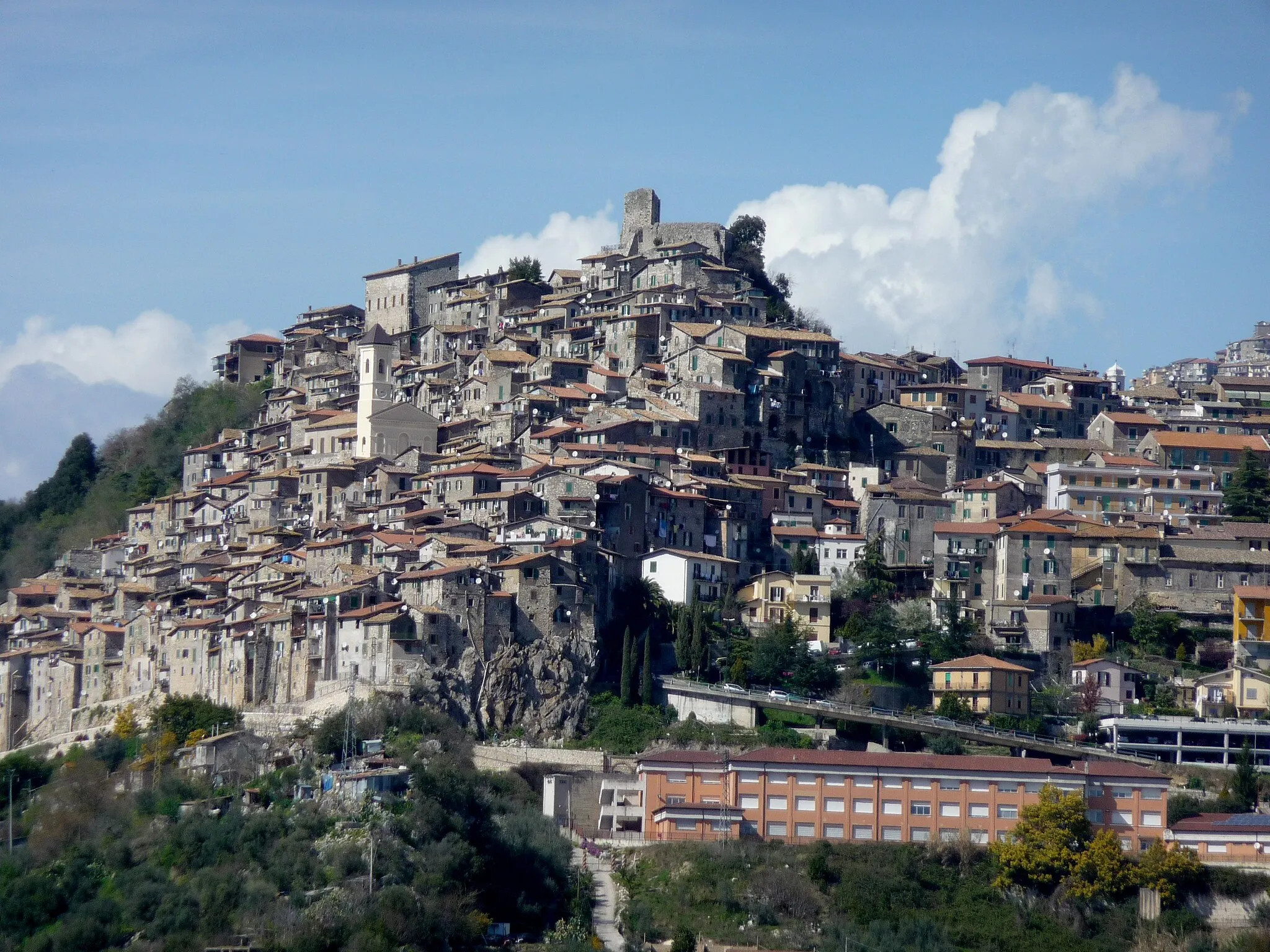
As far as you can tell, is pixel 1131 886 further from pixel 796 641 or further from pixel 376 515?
pixel 376 515

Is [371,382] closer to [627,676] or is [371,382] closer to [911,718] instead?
[627,676]

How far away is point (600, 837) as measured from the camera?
5950 cm

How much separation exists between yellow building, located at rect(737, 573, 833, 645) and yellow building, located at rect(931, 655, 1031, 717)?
522 centimetres

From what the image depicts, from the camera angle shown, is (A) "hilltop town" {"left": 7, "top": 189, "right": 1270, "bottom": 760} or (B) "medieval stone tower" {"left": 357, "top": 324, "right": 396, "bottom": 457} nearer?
(A) "hilltop town" {"left": 7, "top": 189, "right": 1270, "bottom": 760}

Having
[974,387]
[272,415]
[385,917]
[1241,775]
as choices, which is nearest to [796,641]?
[1241,775]

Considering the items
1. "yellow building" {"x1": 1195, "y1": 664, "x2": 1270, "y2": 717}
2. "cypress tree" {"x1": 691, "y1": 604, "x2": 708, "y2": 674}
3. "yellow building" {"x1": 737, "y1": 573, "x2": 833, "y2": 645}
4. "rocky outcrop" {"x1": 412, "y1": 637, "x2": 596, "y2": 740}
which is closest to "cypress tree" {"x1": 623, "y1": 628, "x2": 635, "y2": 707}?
"rocky outcrop" {"x1": 412, "y1": 637, "x2": 596, "y2": 740}

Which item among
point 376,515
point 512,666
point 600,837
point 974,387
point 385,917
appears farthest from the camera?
point 974,387

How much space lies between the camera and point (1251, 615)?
69.2 m

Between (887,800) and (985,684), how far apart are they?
8300mm

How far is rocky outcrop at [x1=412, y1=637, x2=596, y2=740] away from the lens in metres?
63.2

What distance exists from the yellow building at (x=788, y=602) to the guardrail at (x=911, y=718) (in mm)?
5351

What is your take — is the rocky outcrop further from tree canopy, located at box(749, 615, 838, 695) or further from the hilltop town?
tree canopy, located at box(749, 615, 838, 695)

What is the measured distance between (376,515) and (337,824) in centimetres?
2073

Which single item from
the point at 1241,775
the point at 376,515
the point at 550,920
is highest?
the point at 376,515
